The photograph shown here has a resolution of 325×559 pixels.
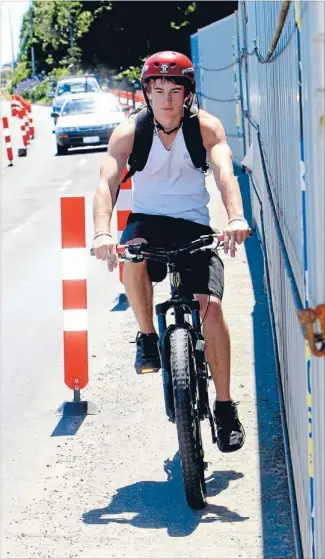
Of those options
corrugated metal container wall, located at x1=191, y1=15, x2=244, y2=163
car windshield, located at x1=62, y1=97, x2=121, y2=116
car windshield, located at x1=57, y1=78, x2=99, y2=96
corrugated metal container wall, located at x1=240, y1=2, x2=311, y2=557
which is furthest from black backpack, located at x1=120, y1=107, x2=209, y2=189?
car windshield, located at x1=57, y1=78, x2=99, y2=96

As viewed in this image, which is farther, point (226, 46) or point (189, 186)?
point (226, 46)

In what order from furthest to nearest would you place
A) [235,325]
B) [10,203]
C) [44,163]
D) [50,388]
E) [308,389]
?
[44,163], [10,203], [235,325], [50,388], [308,389]

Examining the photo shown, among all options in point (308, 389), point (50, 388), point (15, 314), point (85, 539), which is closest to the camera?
point (308, 389)

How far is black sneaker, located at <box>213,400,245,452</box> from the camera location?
19.8 ft

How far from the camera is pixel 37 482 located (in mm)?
6184

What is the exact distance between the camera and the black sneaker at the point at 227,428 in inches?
238

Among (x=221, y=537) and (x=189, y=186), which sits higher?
(x=189, y=186)

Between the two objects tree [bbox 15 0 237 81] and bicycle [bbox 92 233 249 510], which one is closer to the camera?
bicycle [bbox 92 233 249 510]

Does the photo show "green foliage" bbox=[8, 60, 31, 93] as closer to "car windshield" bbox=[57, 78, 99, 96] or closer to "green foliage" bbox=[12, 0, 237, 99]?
"green foliage" bbox=[12, 0, 237, 99]

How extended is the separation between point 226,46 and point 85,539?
17480 mm

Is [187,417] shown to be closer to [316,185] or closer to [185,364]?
[185,364]

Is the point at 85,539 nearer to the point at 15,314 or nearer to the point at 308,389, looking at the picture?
the point at 308,389

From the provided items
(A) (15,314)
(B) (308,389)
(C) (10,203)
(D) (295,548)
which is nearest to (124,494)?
(D) (295,548)

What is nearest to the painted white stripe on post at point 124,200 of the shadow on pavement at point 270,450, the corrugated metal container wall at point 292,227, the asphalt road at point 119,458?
the asphalt road at point 119,458
